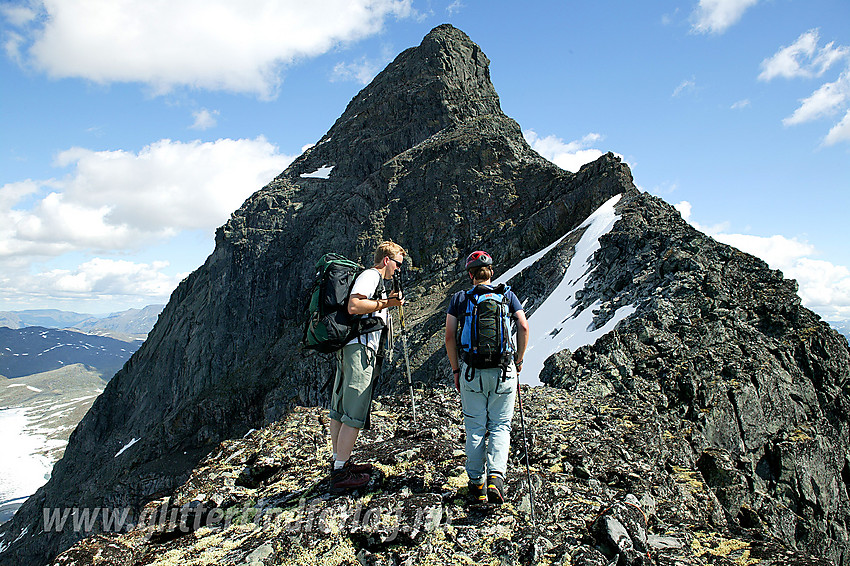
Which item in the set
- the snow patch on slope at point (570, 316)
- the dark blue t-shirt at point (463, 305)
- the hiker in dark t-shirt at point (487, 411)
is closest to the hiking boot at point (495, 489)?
the hiker in dark t-shirt at point (487, 411)

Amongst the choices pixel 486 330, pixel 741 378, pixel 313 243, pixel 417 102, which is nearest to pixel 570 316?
pixel 741 378

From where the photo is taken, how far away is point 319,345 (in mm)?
5340

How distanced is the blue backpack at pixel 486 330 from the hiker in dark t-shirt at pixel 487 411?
88 millimetres

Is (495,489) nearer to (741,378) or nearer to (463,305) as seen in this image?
(463,305)

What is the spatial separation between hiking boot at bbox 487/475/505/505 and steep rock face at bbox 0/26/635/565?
30680 millimetres

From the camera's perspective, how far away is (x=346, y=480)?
5535 millimetres

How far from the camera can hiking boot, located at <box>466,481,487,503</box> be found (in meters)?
5.04

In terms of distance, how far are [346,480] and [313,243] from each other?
57549 millimetres

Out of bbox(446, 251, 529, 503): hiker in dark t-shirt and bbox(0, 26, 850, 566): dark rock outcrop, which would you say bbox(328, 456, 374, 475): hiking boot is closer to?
bbox(0, 26, 850, 566): dark rock outcrop

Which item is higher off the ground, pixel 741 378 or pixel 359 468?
pixel 741 378

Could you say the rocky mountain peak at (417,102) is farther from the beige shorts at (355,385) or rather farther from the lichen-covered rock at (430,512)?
the beige shorts at (355,385)

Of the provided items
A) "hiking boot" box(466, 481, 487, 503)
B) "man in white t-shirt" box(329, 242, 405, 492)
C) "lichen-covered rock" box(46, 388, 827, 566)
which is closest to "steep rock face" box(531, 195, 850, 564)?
"lichen-covered rock" box(46, 388, 827, 566)

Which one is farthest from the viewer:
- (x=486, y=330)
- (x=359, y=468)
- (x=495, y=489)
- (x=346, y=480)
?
(x=359, y=468)

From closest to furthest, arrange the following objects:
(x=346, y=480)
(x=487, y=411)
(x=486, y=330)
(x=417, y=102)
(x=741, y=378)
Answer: (x=486, y=330)
(x=487, y=411)
(x=346, y=480)
(x=741, y=378)
(x=417, y=102)
